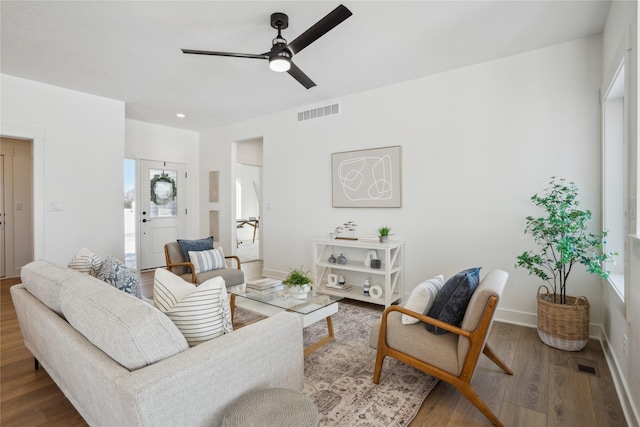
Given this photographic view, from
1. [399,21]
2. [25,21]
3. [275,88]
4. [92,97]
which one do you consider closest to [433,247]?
[399,21]

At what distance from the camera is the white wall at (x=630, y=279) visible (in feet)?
5.62

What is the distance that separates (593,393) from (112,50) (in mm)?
4831

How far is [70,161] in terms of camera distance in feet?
13.8

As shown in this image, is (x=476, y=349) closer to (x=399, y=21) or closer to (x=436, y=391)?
(x=436, y=391)

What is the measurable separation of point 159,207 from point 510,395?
236 inches

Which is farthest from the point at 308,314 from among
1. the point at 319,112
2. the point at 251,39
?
the point at 319,112

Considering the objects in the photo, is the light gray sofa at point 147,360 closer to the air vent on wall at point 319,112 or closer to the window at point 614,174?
the window at point 614,174

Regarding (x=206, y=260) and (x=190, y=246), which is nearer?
(x=206, y=260)

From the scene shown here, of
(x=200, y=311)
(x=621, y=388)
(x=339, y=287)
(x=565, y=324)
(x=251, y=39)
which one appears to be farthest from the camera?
(x=339, y=287)

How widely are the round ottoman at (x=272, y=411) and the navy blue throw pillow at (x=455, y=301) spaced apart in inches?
39.7

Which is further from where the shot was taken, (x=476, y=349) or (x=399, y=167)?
(x=399, y=167)

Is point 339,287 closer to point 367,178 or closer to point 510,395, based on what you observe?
point 367,178

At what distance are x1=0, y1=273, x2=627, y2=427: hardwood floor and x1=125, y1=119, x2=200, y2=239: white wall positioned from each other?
3798 millimetres

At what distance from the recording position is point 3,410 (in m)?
1.86
